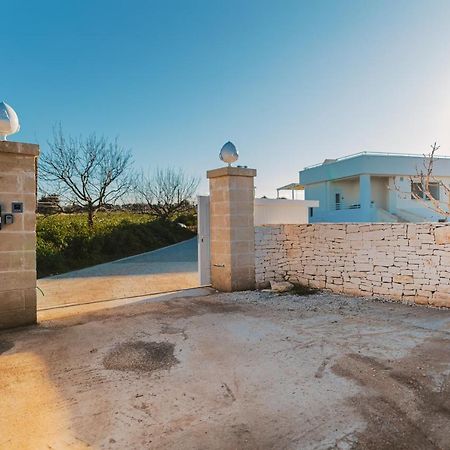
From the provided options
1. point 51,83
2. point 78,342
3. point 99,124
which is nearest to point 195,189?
point 99,124

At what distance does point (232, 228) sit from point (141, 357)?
13.2 feet

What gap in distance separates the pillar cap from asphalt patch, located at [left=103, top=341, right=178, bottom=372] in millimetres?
4131

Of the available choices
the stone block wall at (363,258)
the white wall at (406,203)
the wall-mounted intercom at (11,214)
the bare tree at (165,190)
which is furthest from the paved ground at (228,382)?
the white wall at (406,203)

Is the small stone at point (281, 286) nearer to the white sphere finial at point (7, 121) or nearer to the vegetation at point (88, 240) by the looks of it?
the white sphere finial at point (7, 121)

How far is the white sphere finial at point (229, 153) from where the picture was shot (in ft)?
24.3

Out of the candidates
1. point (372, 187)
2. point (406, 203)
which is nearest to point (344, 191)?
point (372, 187)

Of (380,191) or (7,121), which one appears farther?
(380,191)

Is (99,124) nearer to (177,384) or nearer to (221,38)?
(221,38)

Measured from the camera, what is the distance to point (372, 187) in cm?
2702

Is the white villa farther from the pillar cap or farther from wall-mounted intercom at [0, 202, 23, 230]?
wall-mounted intercom at [0, 202, 23, 230]

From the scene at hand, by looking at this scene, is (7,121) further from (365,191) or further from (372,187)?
(372,187)

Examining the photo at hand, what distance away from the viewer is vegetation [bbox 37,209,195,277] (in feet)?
37.7

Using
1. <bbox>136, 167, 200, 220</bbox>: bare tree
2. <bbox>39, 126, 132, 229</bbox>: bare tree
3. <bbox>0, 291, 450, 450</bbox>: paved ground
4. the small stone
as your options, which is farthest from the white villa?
<bbox>0, 291, 450, 450</bbox>: paved ground

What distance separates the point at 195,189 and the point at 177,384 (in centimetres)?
2273
